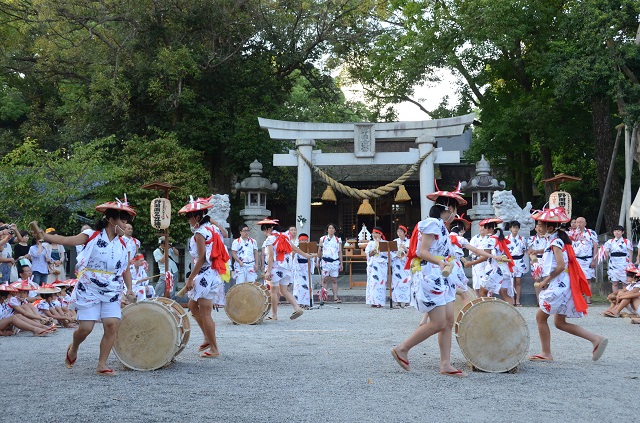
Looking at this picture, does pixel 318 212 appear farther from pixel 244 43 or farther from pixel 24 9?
pixel 24 9

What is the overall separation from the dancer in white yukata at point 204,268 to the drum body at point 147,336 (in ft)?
2.21

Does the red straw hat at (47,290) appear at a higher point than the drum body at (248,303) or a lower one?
higher

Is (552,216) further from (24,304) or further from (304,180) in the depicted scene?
(304,180)

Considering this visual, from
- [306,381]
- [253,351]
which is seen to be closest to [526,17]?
[253,351]

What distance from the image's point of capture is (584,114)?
83.3ft

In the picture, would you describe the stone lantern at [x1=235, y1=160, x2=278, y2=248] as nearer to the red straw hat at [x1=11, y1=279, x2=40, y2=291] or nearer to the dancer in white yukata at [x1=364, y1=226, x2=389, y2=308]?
the dancer in white yukata at [x1=364, y1=226, x2=389, y2=308]

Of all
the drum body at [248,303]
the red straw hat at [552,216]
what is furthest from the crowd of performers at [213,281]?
the drum body at [248,303]

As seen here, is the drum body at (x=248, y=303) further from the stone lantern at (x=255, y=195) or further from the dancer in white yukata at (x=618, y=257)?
the stone lantern at (x=255, y=195)

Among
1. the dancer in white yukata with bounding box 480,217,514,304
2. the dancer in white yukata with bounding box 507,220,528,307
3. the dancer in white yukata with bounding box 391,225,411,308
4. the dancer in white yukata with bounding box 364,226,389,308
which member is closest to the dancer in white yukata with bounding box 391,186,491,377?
the dancer in white yukata with bounding box 480,217,514,304

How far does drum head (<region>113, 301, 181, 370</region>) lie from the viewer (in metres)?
7.24

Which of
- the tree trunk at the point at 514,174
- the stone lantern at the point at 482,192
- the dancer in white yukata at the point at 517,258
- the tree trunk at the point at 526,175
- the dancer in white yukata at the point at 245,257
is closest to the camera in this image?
the dancer in white yukata at the point at 517,258

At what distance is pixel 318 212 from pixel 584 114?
1068 centimetres

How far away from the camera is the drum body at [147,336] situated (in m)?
7.24

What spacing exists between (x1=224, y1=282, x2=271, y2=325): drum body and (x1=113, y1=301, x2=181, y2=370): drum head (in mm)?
4396
